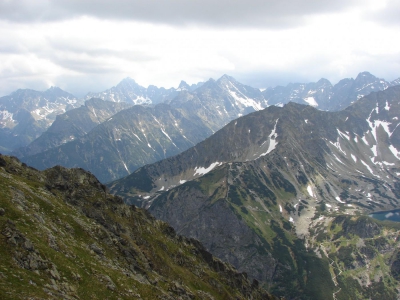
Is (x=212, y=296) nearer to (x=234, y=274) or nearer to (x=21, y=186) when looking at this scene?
(x=234, y=274)

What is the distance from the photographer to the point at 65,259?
164 ft

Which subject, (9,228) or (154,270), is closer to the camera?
(9,228)

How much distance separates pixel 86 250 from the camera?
61.2 m

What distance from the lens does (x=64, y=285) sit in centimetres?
4406

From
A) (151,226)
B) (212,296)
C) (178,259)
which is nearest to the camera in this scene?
(212,296)

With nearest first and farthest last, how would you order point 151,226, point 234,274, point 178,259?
point 178,259 < point 151,226 < point 234,274

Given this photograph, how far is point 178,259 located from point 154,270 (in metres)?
19.1

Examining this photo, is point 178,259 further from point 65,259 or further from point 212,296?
point 65,259

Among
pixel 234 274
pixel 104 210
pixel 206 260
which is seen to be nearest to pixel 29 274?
pixel 104 210

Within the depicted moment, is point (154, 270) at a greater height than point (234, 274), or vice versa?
point (154, 270)

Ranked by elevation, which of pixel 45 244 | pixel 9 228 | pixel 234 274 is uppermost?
pixel 9 228

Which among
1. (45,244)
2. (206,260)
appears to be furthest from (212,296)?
(45,244)

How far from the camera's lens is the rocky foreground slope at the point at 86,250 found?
4319 cm

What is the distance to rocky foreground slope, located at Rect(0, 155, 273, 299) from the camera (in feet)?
142
